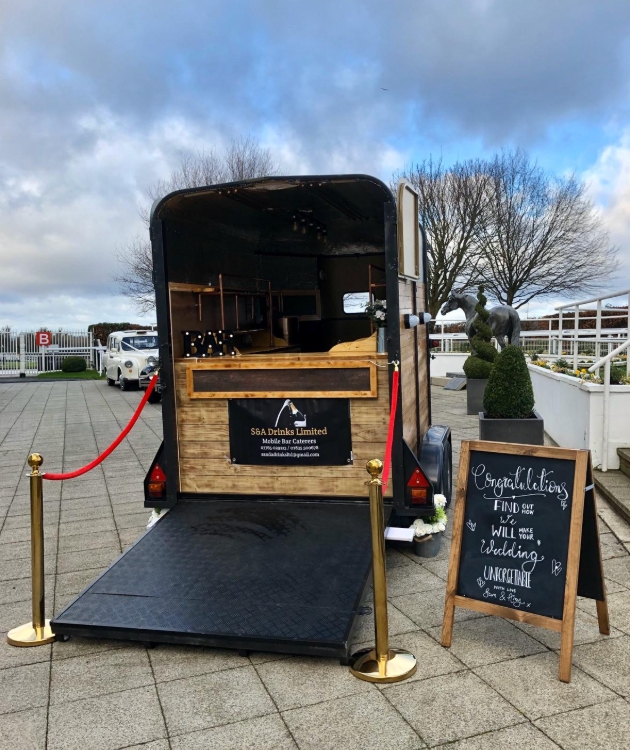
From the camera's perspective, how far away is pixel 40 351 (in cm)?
Result: 3181

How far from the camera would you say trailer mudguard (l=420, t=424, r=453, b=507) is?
17.5 ft

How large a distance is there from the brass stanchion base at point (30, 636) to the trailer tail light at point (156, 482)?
1452 millimetres

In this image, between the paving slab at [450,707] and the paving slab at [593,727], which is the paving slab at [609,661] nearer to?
the paving slab at [593,727]

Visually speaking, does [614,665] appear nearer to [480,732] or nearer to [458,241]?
[480,732]

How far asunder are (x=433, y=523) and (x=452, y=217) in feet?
86.1

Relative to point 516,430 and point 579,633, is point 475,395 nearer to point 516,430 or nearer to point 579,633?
point 516,430

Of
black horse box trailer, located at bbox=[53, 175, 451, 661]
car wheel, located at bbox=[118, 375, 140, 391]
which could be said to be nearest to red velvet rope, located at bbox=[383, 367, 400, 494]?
black horse box trailer, located at bbox=[53, 175, 451, 661]

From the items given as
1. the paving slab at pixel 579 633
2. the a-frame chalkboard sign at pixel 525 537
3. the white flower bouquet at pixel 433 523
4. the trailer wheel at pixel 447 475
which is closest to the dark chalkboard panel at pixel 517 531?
the a-frame chalkboard sign at pixel 525 537

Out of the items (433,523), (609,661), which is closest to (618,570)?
(433,523)

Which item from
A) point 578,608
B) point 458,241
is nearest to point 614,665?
point 578,608

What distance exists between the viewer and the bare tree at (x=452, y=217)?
29.1 metres

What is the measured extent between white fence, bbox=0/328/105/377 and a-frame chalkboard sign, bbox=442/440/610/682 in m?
28.6

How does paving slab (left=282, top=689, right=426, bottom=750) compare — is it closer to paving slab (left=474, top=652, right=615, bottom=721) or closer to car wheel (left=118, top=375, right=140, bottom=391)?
paving slab (left=474, top=652, right=615, bottom=721)

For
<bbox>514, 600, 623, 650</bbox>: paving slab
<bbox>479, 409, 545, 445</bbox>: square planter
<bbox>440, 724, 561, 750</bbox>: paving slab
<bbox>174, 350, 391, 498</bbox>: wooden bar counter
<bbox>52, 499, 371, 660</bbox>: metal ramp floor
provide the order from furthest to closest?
<bbox>479, 409, 545, 445</bbox>: square planter → <bbox>174, 350, 391, 498</bbox>: wooden bar counter → <bbox>514, 600, 623, 650</bbox>: paving slab → <bbox>52, 499, 371, 660</bbox>: metal ramp floor → <bbox>440, 724, 561, 750</bbox>: paving slab
